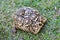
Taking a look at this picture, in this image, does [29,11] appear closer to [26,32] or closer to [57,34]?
[26,32]

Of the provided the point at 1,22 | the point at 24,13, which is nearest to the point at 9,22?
the point at 1,22

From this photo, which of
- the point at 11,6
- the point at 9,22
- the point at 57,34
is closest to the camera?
the point at 57,34

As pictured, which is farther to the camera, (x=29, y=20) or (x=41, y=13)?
(x=41, y=13)
